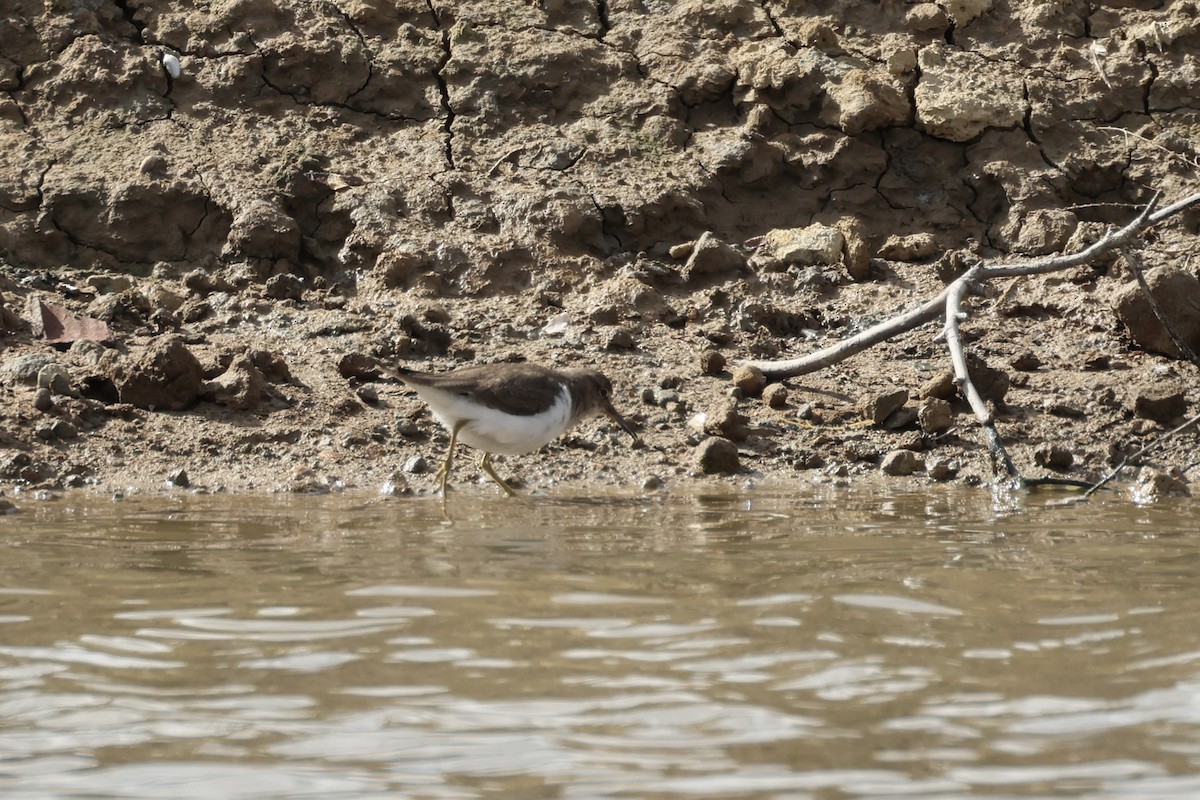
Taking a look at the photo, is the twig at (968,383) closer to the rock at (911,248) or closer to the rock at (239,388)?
the rock at (911,248)

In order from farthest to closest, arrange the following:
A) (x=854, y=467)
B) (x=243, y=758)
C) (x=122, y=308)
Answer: (x=122, y=308), (x=854, y=467), (x=243, y=758)

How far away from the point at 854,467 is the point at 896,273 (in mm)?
1837

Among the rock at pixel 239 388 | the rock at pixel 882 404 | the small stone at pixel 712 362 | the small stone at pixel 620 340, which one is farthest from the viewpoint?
the small stone at pixel 620 340

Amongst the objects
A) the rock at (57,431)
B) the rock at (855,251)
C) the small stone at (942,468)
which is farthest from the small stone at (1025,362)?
the rock at (57,431)

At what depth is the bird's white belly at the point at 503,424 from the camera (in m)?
6.47

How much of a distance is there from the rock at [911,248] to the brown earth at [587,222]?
2 cm

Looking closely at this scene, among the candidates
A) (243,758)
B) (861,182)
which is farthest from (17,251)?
(243,758)

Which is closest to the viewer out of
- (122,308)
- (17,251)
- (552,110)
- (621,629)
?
(621,629)

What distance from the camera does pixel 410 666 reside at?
3.57 m

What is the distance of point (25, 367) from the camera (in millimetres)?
7133

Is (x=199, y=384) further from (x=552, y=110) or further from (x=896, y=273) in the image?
(x=896, y=273)

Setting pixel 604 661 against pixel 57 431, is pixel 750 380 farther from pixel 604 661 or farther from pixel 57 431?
pixel 604 661

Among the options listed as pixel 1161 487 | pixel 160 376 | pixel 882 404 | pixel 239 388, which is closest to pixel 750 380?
pixel 882 404

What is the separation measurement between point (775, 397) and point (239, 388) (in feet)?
9.01
